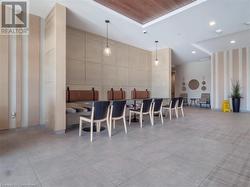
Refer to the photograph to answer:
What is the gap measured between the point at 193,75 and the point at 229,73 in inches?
111

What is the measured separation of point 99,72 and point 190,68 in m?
8.09

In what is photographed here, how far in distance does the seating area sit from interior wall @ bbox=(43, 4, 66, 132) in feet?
0.08

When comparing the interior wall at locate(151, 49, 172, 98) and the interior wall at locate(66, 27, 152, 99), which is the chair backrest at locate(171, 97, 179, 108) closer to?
the interior wall at locate(151, 49, 172, 98)

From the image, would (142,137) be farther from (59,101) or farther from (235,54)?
(235,54)

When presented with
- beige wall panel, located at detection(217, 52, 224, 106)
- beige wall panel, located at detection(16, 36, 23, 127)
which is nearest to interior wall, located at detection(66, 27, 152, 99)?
beige wall panel, located at detection(16, 36, 23, 127)

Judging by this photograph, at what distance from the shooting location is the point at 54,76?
12.1 feet

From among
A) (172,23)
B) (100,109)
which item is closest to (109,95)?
(100,109)

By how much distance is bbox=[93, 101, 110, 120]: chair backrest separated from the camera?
3211mm

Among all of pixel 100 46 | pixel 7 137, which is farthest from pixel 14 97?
pixel 100 46

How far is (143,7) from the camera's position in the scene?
4.07 meters

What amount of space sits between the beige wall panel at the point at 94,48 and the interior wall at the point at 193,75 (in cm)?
792

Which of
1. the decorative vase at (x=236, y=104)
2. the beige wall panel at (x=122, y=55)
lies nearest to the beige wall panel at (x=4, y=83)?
the beige wall panel at (x=122, y=55)

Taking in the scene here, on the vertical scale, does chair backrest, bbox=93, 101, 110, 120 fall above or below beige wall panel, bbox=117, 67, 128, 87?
below

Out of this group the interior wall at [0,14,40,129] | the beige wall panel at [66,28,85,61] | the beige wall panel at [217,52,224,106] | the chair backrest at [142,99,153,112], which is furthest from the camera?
the beige wall panel at [217,52,224,106]
